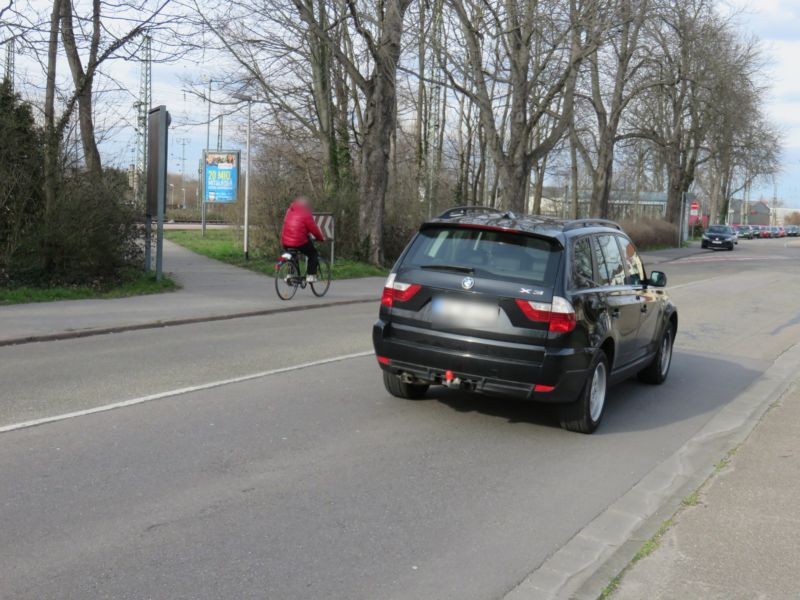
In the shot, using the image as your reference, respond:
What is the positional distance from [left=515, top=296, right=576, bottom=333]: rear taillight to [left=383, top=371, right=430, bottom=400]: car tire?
1.66m

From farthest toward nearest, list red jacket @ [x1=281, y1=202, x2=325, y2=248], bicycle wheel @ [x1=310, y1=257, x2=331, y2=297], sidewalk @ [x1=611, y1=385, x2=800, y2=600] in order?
bicycle wheel @ [x1=310, y1=257, x2=331, y2=297], red jacket @ [x1=281, y1=202, x2=325, y2=248], sidewalk @ [x1=611, y1=385, x2=800, y2=600]

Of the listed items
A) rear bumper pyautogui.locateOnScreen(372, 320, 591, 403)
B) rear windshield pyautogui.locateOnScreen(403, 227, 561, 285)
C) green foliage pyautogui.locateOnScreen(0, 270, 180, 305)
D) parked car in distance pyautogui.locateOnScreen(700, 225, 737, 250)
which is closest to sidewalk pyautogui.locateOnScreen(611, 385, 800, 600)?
rear bumper pyautogui.locateOnScreen(372, 320, 591, 403)

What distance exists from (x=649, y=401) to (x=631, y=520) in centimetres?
380

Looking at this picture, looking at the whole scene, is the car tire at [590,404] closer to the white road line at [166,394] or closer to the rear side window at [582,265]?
the rear side window at [582,265]

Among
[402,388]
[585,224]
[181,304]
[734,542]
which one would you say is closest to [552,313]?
[585,224]

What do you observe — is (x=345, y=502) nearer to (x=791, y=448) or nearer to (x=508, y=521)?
(x=508, y=521)

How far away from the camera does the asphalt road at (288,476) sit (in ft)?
13.3

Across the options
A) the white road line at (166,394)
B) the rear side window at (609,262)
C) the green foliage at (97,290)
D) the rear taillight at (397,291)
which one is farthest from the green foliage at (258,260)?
the rear taillight at (397,291)

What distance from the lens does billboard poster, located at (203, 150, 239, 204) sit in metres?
30.6

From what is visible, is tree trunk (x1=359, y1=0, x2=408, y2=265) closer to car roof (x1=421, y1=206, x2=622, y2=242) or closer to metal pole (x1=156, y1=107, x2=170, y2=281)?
metal pole (x1=156, y1=107, x2=170, y2=281)

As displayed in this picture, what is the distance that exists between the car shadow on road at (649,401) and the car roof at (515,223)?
152 centimetres

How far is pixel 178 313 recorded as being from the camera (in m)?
13.1

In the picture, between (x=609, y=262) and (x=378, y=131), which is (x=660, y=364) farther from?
(x=378, y=131)

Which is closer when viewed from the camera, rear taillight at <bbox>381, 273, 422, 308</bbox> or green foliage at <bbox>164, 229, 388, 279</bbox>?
rear taillight at <bbox>381, 273, 422, 308</bbox>
